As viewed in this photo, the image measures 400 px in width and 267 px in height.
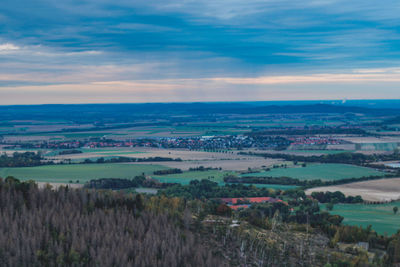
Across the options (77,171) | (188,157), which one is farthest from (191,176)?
(188,157)

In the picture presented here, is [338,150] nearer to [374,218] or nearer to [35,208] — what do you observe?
[374,218]

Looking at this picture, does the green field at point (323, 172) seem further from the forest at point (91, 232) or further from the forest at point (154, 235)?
the forest at point (91, 232)

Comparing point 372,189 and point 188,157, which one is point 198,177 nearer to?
point 372,189

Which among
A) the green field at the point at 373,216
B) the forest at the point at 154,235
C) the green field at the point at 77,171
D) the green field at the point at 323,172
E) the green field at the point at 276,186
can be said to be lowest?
the green field at the point at 77,171

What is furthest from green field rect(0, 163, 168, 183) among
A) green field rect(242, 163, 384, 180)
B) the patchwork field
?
green field rect(242, 163, 384, 180)

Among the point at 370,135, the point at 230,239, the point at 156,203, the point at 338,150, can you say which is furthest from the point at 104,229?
the point at 370,135

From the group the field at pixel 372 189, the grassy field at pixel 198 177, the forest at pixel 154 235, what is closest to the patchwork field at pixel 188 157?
the grassy field at pixel 198 177
